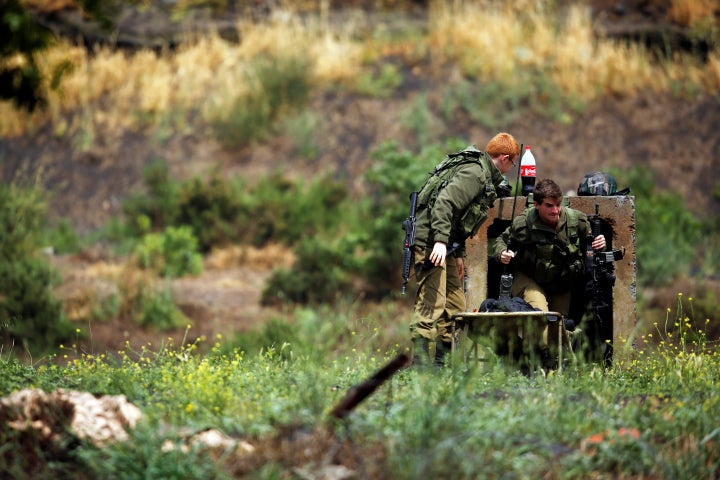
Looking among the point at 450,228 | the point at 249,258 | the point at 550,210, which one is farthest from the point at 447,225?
the point at 249,258

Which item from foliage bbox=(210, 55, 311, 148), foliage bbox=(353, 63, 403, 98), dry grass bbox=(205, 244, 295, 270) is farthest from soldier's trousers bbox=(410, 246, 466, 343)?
foliage bbox=(353, 63, 403, 98)

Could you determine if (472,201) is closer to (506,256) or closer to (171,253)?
(506,256)

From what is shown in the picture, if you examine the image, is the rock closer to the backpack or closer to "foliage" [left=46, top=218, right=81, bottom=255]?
the backpack

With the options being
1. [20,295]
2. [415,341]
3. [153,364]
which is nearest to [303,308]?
[20,295]

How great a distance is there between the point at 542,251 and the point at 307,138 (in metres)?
10.8

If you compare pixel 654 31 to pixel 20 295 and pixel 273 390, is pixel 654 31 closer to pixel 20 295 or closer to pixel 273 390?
pixel 20 295

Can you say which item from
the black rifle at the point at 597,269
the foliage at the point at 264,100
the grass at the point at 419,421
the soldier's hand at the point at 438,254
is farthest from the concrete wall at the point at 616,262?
the foliage at the point at 264,100

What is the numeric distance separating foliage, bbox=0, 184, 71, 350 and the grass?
17.3 ft

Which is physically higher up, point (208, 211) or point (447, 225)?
point (447, 225)

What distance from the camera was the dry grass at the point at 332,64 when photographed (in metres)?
18.4

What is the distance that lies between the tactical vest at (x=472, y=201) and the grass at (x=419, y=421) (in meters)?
1.45

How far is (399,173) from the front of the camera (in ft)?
46.5

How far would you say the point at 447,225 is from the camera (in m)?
7.24

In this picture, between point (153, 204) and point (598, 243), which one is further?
point (153, 204)
